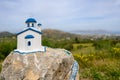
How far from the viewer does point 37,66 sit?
→ 17.4 feet

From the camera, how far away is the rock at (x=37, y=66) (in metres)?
5.28

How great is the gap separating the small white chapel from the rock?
145 millimetres

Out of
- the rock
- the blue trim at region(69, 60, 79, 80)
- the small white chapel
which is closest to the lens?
the rock

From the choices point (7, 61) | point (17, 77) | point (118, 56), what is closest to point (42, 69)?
point (17, 77)

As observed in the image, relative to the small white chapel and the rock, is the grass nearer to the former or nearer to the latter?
the rock

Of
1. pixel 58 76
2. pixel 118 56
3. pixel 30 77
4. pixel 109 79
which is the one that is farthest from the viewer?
pixel 118 56

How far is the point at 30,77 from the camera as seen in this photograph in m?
5.25

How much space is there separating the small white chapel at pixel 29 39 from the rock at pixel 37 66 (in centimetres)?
15

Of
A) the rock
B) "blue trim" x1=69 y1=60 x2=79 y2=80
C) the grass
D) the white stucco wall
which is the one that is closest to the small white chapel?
the white stucco wall

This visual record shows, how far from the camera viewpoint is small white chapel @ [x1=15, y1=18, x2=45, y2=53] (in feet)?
18.2

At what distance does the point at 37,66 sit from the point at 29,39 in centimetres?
71

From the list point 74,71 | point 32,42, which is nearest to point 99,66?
point 74,71

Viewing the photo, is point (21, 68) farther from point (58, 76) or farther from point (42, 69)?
point (58, 76)

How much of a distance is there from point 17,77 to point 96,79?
10.8 ft
